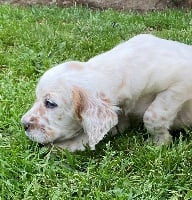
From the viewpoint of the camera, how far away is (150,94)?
4.82m

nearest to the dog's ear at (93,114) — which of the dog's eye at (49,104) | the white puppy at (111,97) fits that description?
the white puppy at (111,97)

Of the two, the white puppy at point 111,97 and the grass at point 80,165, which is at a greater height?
the white puppy at point 111,97

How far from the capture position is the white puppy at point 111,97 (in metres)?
4.61

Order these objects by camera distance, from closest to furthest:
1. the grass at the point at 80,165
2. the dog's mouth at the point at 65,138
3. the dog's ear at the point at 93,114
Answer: the grass at the point at 80,165 → the dog's ear at the point at 93,114 → the dog's mouth at the point at 65,138

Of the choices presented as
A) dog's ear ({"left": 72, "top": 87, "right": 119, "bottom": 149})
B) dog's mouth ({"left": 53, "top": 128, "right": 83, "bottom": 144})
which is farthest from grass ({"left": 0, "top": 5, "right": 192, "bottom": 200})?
dog's ear ({"left": 72, "top": 87, "right": 119, "bottom": 149})

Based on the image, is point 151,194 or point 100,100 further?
point 100,100

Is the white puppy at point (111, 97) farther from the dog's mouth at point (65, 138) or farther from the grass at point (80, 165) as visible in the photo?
the grass at point (80, 165)

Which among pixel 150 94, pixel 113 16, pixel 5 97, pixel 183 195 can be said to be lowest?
pixel 113 16

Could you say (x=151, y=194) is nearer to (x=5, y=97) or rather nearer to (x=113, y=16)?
(x=5, y=97)

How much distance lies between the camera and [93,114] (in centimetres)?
451

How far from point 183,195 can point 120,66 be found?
126 centimetres

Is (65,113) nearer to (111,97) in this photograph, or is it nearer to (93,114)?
(93,114)

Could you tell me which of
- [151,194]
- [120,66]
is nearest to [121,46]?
[120,66]

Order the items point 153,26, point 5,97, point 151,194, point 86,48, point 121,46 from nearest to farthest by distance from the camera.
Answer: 1. point 151,194
2. point 121,46
3. point 5,97
4. point 86,48
5. point 153,26
